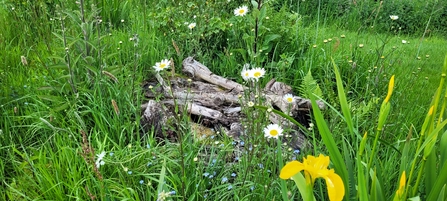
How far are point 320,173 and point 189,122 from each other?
1.38m

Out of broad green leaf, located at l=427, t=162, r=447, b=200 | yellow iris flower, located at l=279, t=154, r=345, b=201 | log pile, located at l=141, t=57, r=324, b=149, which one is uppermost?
yellow iris flower, located at l=279, t=154, r=345, b=201

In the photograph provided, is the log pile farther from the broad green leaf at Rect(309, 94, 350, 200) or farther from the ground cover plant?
the broad green leaf at Rect(309, 94, 350, 200)

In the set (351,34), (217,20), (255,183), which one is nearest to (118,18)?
(217,20)

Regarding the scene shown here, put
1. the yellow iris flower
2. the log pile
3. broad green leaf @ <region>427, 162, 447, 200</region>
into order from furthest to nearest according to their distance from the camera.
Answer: the log pile
broad green leaf @ <region>427, 162, 447, 200</region>
the yellow iris flower

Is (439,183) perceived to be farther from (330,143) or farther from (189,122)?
(189,122)

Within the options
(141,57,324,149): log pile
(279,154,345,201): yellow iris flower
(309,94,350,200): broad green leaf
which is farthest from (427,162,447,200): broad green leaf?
(141,57,324,149): log pile

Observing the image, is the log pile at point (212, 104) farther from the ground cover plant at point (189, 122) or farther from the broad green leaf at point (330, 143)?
the broad green leaf at point (330, 143)

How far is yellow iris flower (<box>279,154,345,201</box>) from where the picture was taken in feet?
2.70

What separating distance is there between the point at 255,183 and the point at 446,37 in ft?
19.3

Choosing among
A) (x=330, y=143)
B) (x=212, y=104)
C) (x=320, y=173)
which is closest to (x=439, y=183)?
(x=330, y=143)

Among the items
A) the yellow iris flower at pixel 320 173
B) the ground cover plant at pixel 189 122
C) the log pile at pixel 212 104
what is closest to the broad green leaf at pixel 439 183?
the ground cover plant at pixel 189 122

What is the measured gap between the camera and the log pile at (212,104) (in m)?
2.33

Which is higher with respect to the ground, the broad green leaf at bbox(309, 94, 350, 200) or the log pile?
the broad green leaf at bbox(309, 94, 350, 200)

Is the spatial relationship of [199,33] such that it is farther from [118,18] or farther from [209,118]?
[118,18]
